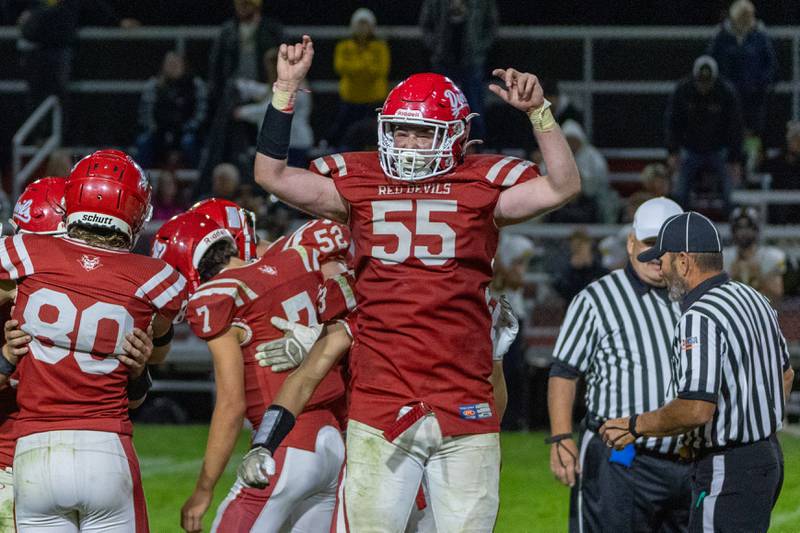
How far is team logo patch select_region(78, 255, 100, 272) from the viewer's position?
12.9ft

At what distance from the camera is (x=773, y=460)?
176 inches

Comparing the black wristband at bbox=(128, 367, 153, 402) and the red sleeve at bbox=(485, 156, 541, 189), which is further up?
the red sleeve at bbox=(485, 156, 541, 189)

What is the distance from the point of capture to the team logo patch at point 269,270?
4487mm

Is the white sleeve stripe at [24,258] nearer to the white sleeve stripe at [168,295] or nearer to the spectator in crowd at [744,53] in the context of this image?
the white sleeve stripe at [168,295]

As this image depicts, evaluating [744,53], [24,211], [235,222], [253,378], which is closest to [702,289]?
[253,378]

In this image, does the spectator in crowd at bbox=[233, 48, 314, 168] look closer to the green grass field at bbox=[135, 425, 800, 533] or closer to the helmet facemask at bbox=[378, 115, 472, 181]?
the green grass field at bbox=[135, 425, 800, 533]

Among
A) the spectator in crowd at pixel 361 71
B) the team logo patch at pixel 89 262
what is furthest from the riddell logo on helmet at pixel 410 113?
the spectator in crowd at pixel 361 71

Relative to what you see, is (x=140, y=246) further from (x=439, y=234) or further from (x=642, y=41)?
(x=439, y=234)

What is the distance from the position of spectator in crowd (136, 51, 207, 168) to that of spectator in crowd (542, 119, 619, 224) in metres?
3.31

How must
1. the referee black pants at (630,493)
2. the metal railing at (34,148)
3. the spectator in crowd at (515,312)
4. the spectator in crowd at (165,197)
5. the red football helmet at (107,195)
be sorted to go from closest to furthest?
the red football helmet at (107,195)
the referee black pants at (630,493)
the spectator in crowd at (515,312)
the spectator in crowd at (165,197)
the metal railing at (34,148)

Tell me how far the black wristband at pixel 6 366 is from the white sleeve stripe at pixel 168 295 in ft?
1.60

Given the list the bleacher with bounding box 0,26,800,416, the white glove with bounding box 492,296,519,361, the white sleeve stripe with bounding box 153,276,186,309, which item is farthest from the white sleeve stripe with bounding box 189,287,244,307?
the bleacher with bounding box 0,26,800,416

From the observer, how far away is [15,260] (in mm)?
3938

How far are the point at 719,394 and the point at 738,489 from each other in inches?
12.7
